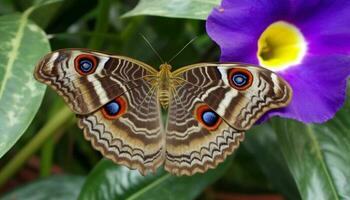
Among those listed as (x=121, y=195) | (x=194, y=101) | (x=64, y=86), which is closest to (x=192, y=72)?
(x=194, y=101)

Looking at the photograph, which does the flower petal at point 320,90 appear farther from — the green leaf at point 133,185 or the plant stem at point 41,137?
the plant stem at point 41,137

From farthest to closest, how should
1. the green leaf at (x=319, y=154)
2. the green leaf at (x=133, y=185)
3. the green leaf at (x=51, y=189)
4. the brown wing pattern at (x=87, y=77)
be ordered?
the green leaf at (x=51, y=189), the green leaf at (x=133, y=185), the green leaf at (x=319, y=154), the brown wing pattern at (x=87, y=77)

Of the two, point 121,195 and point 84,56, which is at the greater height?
point 84,56

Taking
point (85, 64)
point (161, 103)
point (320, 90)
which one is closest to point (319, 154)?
point (320, 90)

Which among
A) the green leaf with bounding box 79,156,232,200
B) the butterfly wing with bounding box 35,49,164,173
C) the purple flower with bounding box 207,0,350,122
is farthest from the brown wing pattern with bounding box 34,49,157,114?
the green leaf with bounding box 79,156,232,200

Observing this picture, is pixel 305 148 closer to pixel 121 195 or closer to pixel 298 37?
pixel 298 37

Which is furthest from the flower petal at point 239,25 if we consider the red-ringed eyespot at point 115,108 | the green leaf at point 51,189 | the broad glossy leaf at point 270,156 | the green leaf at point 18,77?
the green leaf at point 51,189

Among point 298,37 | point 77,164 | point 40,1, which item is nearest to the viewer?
point 298,37
